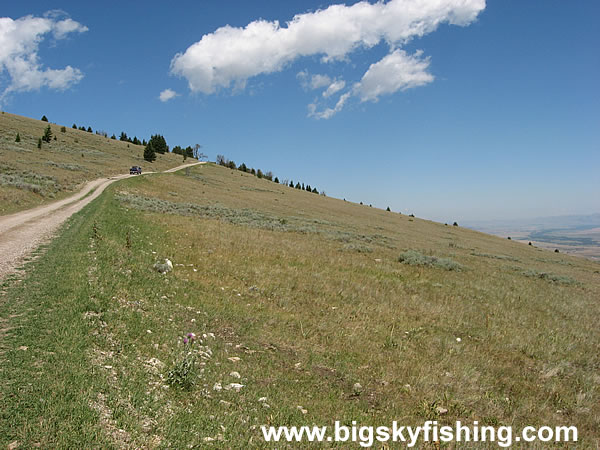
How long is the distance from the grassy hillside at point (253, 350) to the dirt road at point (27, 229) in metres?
0.89

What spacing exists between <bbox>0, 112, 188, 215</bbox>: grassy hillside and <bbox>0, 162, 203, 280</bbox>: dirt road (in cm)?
210

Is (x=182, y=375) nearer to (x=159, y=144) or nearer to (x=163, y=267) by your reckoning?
(x=163, y=267)

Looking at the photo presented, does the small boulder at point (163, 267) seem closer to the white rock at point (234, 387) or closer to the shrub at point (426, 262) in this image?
the white rock at point (234, 387)

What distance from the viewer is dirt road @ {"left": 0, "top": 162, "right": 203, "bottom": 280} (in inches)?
433

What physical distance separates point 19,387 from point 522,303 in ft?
58.6

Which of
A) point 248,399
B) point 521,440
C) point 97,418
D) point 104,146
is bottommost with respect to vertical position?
point 521,440

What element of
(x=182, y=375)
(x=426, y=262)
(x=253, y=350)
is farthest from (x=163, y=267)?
(x=426, y=262)

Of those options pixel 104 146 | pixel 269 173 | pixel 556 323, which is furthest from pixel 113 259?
pixel 269 173

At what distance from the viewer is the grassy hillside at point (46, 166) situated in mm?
27766

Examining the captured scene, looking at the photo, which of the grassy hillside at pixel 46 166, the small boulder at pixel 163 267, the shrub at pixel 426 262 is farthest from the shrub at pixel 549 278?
the grassy hillside at pixel 46 166

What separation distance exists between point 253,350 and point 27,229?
52.9 ft

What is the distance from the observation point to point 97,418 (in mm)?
3928

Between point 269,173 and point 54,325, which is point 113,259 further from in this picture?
point 269,173

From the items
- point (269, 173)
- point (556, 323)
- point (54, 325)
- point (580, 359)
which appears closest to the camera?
point (54, 325)
